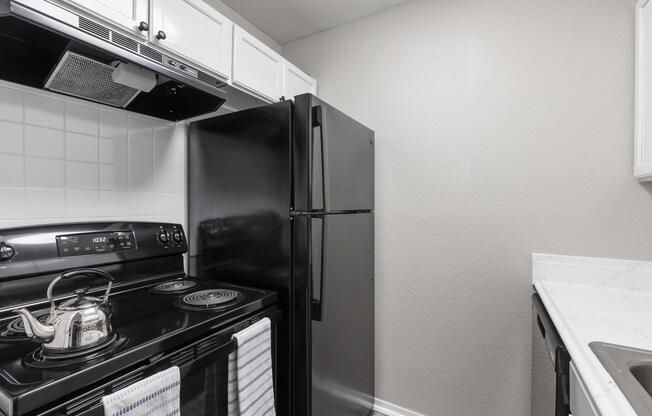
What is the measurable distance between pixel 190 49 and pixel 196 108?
26 cm

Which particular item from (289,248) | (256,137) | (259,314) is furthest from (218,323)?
(256,137)

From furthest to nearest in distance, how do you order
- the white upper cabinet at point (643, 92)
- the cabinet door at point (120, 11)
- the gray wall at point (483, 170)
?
1. the gray wall at point (483, 170)
2. the white upper cabinet at point (643, 92)
3. the cabinet door at point (120, 11)

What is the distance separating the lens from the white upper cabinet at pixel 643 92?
1.23 metres

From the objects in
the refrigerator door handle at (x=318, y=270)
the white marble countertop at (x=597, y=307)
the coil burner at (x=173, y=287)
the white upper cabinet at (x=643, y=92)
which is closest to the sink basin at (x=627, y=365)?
the white marble countertop at (x=597, y=307)

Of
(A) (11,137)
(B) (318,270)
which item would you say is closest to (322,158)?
(B) (318,270)

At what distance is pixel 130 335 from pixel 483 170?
177 centimetres

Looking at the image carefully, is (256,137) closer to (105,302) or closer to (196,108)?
(196,108)

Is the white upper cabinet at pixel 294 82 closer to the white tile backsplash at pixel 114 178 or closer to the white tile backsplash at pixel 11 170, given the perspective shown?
the white tile backsplash at pixel 114 178

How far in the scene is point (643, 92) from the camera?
129cm

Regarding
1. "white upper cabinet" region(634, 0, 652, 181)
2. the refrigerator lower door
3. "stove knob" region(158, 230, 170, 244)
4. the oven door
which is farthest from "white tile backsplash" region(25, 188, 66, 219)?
"white upper cabinet" region(634, 0, 652, 181)

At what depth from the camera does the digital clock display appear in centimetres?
116

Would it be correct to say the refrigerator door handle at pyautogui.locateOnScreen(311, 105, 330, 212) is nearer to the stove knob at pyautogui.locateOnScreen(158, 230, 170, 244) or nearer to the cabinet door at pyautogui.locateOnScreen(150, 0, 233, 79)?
the cabinet door at pyautogui.locateOnScreen(150, 0, 233, 79)

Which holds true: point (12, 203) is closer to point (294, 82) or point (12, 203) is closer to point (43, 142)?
point (43, 142)

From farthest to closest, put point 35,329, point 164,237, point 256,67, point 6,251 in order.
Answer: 1. point 256,67
2. point 164,237
3. point 6,251
4. point 35,329
